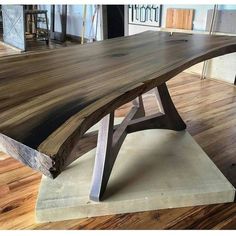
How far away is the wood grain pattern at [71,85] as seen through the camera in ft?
2.03

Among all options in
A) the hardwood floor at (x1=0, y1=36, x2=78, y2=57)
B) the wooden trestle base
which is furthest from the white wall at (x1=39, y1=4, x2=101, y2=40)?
the wooden trestle base

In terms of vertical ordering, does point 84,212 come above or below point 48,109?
below

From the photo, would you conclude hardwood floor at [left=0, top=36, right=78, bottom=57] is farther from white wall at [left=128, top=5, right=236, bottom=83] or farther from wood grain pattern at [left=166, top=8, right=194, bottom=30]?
white wall at [left=128, top=5, right=236, bottom=83]

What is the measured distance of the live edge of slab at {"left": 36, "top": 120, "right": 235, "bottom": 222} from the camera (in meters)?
1.26

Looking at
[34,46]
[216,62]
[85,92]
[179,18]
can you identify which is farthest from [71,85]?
[34,46]

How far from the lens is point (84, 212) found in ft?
4.10

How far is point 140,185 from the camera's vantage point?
1.37m

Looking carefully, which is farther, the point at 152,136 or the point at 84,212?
the point at 152,136

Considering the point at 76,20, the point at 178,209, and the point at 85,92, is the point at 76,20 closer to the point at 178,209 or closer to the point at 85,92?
the point at 178,209

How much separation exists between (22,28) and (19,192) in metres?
3.45

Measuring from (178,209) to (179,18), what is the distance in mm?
2602

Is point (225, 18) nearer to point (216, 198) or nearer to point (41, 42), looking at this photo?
point (216, 198)

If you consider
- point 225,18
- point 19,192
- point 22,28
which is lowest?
point 19,192
